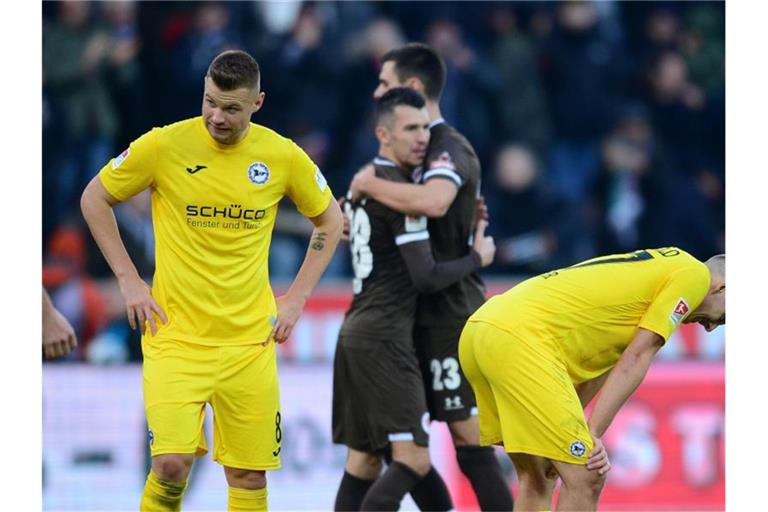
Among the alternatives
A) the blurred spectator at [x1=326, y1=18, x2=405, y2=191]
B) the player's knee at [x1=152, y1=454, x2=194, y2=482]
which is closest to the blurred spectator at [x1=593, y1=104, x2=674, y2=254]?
the blurred spectator at [x1=326, y1=18, x2=405, y2=191]

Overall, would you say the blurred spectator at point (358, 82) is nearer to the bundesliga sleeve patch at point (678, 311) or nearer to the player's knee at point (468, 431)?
the player's knee at point (468, 431)

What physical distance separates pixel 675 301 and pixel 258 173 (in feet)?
6.93

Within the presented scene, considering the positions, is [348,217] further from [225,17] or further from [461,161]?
[225,17]

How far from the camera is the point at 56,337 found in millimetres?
5562

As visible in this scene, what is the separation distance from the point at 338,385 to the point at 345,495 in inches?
25.4

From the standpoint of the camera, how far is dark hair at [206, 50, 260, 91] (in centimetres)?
627

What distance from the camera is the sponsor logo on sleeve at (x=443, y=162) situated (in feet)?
25.2

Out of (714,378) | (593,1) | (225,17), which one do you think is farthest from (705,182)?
(225,17)

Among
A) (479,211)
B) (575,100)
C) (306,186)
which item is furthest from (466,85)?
(306,186)

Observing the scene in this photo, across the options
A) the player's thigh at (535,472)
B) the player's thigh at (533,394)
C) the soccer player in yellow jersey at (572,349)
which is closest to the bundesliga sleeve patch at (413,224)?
the soccer player in yellow jersey at (572,349)

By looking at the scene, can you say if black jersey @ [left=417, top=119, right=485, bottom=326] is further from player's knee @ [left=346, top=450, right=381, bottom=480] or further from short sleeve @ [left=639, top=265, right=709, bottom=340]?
short sleeve @ [left=639, top=265, right=709, bottom=340]

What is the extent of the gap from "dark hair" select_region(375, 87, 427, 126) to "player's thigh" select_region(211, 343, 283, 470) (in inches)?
71.2

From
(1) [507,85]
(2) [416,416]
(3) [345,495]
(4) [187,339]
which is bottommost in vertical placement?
(3) [345,495]

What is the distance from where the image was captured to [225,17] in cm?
1266
